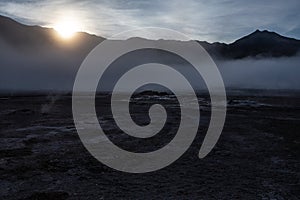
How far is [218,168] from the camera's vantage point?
12742 millimetres

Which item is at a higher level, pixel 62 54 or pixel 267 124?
pixel 62 54

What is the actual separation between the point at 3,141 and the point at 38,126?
5.60 m

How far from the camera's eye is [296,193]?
10.2 m

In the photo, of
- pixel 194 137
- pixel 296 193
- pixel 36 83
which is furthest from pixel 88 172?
pixel 36 83

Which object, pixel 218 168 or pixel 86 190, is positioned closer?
pixel 86 190

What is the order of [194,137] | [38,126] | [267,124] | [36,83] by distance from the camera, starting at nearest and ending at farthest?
[194,137] → [38,126] → [267,124] → [36,83]

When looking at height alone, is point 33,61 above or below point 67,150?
above

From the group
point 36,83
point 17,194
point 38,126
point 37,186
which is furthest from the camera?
point 36,83

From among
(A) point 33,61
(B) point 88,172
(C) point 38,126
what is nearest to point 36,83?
(A) point 33,61

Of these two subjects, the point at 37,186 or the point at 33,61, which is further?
the point at 33,61

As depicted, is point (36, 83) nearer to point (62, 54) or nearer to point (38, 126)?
point (62, 54)

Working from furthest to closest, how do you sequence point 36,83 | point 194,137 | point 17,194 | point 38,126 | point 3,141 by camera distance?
point 36,83 → point 38,126 → point 194,137 → point 3,141 → point 17,194

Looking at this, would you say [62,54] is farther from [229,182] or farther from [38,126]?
[229,182]

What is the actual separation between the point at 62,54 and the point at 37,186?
181m
